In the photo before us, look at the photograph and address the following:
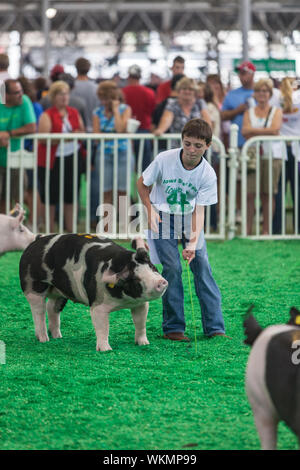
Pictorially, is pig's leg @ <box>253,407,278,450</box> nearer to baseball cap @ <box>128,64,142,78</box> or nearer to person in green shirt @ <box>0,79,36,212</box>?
person in green shirt @ <box>0,79,36,212</box>

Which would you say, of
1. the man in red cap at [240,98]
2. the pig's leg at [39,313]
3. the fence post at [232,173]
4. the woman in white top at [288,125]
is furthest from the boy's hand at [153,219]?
the man in red cap at [240,98]

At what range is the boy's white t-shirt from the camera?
557cm

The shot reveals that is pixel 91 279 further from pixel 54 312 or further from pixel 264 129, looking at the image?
pixel 264 129

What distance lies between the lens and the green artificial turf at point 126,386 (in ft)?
11.9

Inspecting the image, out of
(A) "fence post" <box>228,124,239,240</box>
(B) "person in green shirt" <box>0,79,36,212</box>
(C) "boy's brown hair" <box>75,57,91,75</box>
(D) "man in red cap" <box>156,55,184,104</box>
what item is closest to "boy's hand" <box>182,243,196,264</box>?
(B) "person in green shirt" <box>0,79,36,212</box>

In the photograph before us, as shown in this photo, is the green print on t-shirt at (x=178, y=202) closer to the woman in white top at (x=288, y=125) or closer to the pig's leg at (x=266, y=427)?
the pig's leg at (x=266, y=427)

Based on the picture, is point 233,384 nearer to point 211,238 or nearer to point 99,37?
point 211,238

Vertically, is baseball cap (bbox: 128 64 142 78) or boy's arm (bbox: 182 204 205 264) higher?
baseball cap (bbox: 128 64 142 78)

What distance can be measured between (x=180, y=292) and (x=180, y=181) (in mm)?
793

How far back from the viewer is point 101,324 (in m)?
5.23

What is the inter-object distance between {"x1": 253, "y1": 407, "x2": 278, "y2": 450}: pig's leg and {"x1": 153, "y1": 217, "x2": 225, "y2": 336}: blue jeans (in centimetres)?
269

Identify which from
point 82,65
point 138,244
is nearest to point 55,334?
point 138,244

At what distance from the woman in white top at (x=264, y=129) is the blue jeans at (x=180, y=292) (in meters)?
4.68

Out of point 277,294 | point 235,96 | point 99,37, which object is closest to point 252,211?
point 235,96
